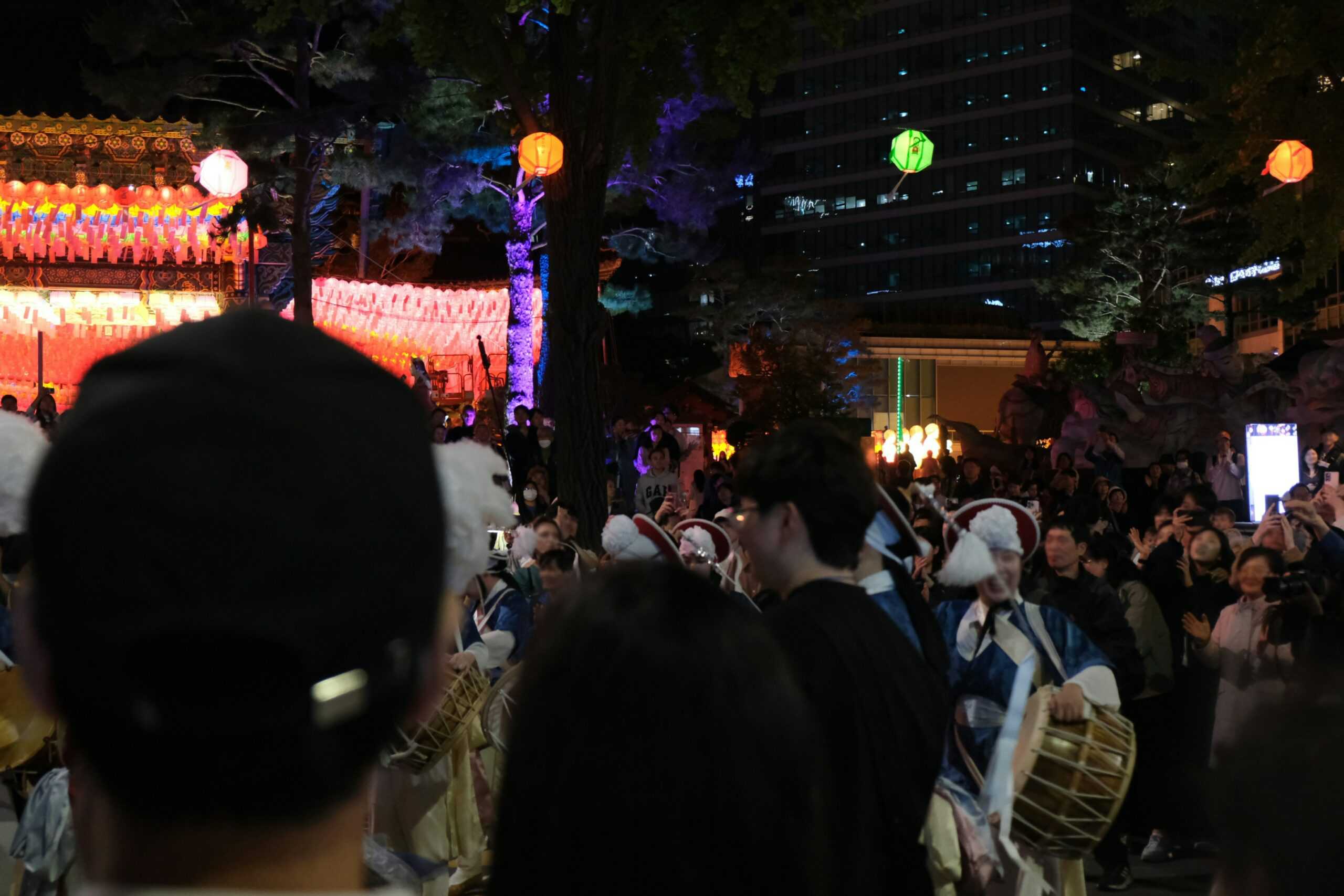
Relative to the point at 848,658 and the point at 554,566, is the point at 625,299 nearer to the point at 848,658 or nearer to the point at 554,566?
the point at 554,566

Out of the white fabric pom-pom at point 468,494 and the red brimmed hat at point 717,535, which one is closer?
the white fabric pom-pom at point 468,494

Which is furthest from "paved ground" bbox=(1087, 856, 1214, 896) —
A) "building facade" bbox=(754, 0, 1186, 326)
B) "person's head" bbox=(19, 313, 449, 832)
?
"building facade" bbox=(754, 0, 1186, 326)

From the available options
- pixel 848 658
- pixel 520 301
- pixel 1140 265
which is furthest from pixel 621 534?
pixel 1140 265

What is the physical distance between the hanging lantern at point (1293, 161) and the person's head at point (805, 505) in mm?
12942

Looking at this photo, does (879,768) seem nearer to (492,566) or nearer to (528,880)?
(528,880)

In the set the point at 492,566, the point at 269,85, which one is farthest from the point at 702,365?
the point at 492,566

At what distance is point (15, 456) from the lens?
136 inches

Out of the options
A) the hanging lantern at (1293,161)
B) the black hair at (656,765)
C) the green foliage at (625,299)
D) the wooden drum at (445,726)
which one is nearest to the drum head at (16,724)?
the wooden drum at (445,726)

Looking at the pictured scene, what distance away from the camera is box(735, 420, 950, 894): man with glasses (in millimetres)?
2662

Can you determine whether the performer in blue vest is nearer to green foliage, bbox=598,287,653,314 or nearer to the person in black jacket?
the person in black jacket

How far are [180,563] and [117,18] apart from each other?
22888mm

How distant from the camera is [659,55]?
12242mm

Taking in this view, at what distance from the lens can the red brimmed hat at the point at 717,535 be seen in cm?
808

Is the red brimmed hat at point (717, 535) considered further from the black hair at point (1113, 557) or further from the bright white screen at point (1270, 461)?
the bright white screen at point (1270, 461)
